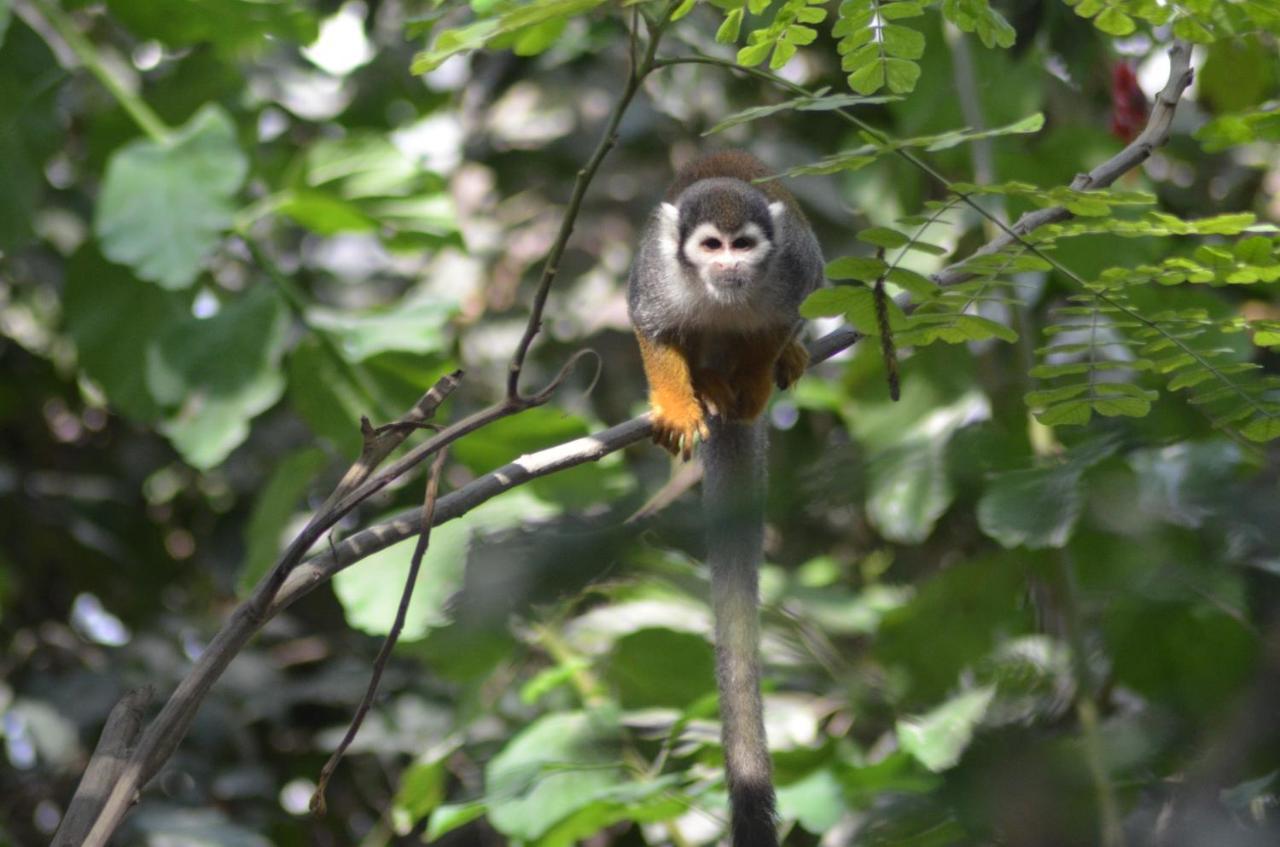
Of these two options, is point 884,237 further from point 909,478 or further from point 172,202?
point 172,202

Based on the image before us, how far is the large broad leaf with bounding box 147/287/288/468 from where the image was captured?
2422 millimetres

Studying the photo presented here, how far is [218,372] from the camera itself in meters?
2.46

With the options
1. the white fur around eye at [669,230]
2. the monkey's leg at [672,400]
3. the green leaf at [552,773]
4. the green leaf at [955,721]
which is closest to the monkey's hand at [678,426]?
the monkey's leg at [672,400]

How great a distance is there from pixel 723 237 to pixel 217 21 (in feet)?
3.48

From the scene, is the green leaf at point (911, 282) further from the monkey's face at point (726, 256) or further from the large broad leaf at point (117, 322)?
the large broad leaf at point (117, 322)

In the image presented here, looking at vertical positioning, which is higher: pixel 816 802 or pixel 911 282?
pixel 911 282

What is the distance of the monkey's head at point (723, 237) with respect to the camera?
234 centimetres

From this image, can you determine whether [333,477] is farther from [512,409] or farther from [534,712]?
[512,409]

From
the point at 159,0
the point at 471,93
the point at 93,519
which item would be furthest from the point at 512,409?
the point at 471,93

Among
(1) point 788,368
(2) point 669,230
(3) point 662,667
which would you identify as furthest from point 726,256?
(3) point 662,667

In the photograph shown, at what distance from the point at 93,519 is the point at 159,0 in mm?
1547

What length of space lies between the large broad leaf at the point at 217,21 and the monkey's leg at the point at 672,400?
0.90m

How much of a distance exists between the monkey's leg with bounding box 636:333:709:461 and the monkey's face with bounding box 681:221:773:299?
0.14m

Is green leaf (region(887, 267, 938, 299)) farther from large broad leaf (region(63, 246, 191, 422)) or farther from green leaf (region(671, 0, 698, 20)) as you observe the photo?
large broad leaf (region(63, 246, 191, 422))
